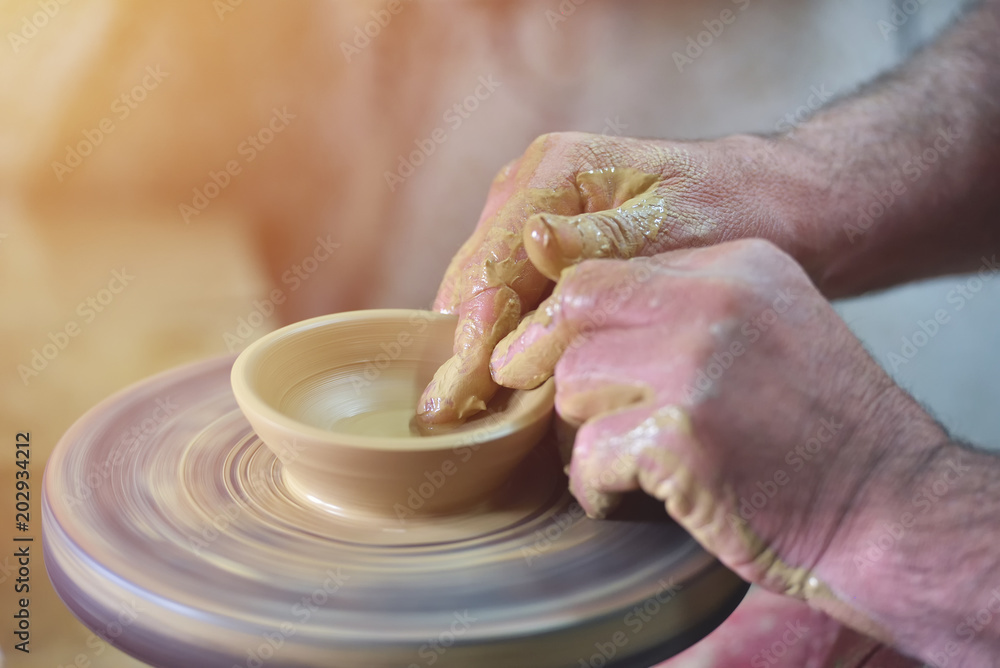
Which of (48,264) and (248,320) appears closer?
(48,264)

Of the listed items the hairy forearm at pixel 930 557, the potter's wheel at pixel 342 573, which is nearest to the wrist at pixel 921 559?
the hairy forearm at pixel 930 557

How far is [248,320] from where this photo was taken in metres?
1.85

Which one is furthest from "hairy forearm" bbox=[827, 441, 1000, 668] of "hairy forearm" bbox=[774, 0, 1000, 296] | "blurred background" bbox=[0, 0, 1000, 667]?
"blurred background" bbox=[0, 0, 1000, 667]

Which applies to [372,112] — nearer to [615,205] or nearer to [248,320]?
[248,320]

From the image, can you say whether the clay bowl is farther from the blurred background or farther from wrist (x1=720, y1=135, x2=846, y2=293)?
the blurred background

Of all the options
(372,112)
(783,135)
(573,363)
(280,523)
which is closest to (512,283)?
(573,363)

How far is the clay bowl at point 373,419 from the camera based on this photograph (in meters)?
0.83

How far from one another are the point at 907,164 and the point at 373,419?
1322 millimetres

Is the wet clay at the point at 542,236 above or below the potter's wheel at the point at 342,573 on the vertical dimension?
above

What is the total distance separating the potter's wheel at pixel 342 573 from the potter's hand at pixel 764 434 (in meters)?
A: 0.09

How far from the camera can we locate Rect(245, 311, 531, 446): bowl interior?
1.05m

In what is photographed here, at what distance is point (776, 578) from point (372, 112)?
1.49m

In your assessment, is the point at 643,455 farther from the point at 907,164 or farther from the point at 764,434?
the point at 907,164

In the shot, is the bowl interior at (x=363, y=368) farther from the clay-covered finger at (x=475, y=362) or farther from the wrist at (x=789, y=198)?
the wrist at (x=789, y=198)
